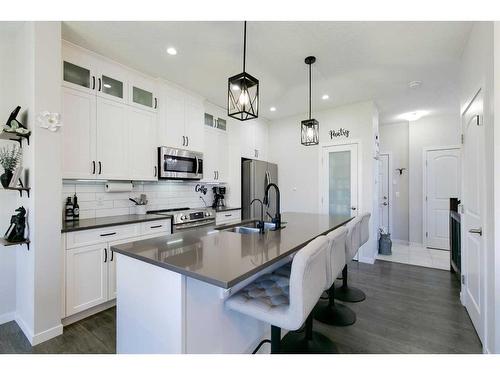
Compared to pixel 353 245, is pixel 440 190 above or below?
above

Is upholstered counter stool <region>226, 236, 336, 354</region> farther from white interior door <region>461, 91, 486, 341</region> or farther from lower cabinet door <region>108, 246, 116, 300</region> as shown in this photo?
lower cabinet door <region>108, 246, 116, 300</region>

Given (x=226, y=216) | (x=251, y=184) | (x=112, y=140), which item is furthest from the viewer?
(x=251, y=184)

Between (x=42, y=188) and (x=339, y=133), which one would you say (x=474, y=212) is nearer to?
(x=339, y=133)

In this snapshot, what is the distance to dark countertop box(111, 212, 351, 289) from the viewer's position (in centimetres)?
111

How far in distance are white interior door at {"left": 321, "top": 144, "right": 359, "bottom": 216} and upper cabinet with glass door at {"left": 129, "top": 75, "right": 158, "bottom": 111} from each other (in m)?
3.03

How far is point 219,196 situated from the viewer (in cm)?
432

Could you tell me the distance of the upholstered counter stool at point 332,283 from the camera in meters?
1.66

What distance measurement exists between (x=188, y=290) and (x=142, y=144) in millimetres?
2346

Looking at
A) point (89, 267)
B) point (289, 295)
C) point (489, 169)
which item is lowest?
point (89, 267)

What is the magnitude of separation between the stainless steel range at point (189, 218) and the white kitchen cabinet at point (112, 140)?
27.9 inches

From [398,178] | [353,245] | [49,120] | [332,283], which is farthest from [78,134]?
[398,178]

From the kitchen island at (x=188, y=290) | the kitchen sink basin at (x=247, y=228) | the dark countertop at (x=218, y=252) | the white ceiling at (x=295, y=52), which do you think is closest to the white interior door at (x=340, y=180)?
the white ceiling at (x=295, y=52)

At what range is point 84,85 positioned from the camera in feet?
8.36

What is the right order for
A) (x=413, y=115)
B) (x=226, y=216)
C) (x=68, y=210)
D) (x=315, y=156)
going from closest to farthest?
(x=68, y=210) → (x=226, y=216) → (x=315, y=156) → (x=413, y=115)
